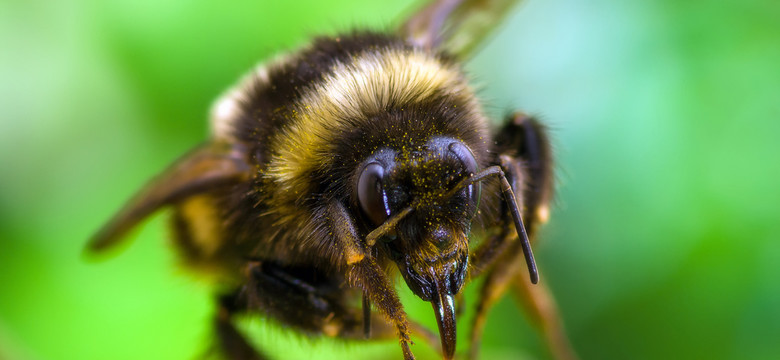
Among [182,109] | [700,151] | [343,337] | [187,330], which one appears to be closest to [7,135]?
[182,109]

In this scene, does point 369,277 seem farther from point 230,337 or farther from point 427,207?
point 230,337

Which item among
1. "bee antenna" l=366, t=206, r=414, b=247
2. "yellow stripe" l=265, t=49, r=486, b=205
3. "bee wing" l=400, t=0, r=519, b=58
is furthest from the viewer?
"bee wing" l=400, t=0, r=519, b=58

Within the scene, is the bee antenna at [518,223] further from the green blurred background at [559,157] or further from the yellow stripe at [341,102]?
the green blurred background at [559,157]

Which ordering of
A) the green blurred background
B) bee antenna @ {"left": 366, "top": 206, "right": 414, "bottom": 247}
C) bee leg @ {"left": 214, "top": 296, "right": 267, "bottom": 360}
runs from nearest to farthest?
bee antenna @ {"left": 366, "top": 206, "right": 414, "bottom": 247}, bee leg @ {"left": 214, "top": 296, "right": 267, "bottom": 360}, the green blurred background

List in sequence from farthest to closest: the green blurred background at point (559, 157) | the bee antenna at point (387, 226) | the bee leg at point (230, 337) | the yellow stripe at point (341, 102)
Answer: the green blurred background at point (559, 157), the bee leg at point (230, 337), the yellow stripe at point (341, 102), the bee antenna at point (387, 226)

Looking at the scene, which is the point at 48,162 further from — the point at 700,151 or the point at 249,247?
the point at 700,151

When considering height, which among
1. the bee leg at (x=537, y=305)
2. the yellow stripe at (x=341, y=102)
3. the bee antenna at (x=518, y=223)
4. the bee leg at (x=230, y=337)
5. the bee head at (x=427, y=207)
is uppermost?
the yellow stripe at (x=341, y=102)

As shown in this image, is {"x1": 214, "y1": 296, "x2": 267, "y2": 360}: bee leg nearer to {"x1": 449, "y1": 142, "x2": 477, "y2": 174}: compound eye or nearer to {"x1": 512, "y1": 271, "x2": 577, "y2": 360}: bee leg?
{"x1": 512, "y1": 271, "x2": 577, "y2": 360}: bee leg

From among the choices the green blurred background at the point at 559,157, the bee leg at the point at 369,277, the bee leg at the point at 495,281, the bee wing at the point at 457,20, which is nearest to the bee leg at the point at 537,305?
the green blurred background at the point at 559,157

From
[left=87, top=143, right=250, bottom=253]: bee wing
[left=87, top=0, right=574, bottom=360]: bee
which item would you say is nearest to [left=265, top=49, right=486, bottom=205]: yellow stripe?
[left=87, top=0, right=574, bottom=360]: bee
